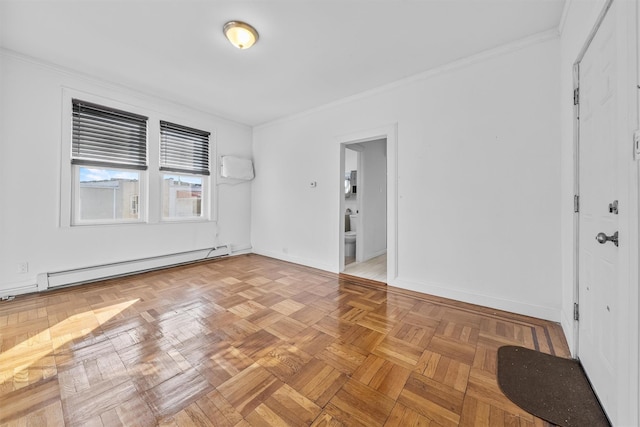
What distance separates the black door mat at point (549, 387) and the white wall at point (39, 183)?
436 centimetres

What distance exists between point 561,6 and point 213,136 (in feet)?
14.9

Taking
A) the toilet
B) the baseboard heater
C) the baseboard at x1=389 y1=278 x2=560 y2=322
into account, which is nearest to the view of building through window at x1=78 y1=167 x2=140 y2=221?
the baseboard heater

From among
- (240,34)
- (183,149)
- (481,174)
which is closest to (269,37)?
(240,34)

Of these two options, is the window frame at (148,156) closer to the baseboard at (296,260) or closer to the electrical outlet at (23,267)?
the electrical outlet at (23,267)

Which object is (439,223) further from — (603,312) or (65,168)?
(65,168)

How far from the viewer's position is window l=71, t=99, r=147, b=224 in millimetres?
3094

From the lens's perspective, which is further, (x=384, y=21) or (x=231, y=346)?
(x=384, y=21)

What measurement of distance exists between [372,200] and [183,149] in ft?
11.1

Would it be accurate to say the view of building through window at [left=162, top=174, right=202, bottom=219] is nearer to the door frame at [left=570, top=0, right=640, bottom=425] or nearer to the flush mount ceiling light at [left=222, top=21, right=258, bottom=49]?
the flush mount ceiling light at [left=222, top=21, right=258, bottom=49]

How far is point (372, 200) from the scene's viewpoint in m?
Answer: 4.57

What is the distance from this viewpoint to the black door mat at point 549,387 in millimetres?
1204

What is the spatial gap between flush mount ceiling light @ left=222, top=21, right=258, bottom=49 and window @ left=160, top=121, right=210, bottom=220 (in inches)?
89.2

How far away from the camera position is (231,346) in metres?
1.81

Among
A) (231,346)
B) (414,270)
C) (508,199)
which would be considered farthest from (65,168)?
(508,199)
